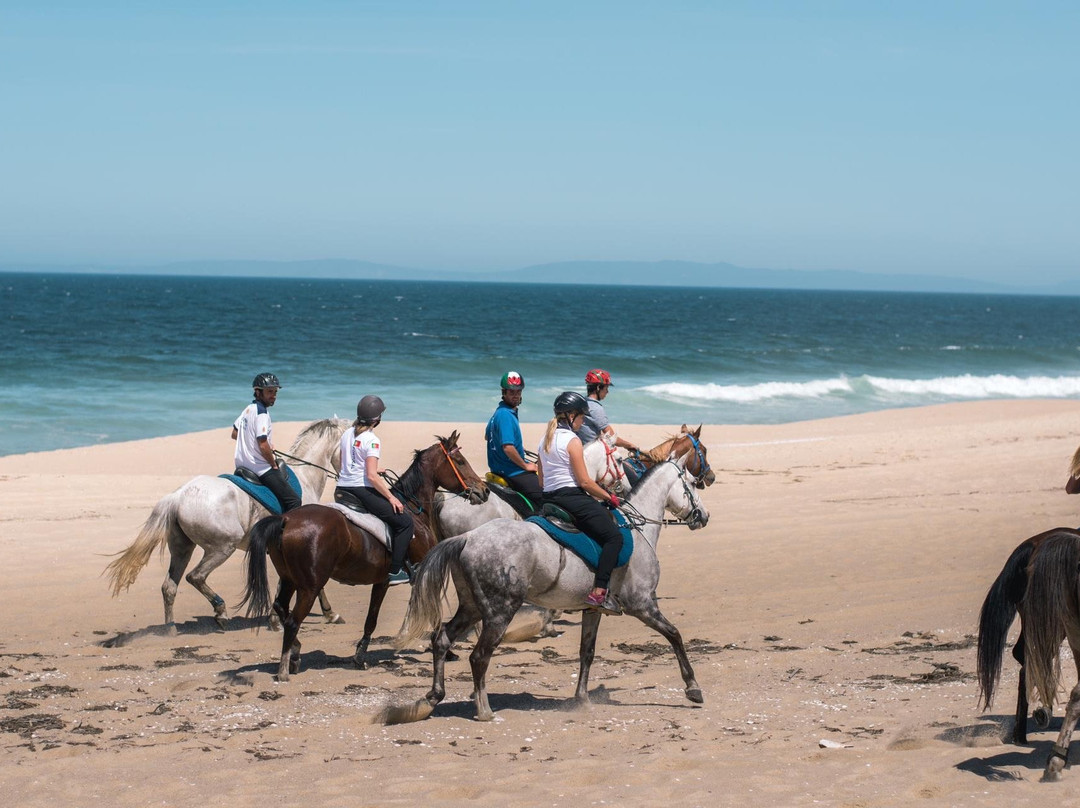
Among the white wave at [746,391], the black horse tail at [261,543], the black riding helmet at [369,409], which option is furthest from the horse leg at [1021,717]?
the white wave at [746,391]

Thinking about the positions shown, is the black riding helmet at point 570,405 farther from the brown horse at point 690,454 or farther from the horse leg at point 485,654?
the brown horse at point 690,454

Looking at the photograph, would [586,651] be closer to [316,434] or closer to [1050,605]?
[1050,605]

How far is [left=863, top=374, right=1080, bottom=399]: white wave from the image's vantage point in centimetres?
4831

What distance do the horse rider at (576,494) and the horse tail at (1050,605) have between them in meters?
2.99

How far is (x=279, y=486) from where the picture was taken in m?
11.5

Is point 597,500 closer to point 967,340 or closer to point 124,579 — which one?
point 124,579

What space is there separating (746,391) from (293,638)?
36.8 metres

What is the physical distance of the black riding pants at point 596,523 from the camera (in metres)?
8.59

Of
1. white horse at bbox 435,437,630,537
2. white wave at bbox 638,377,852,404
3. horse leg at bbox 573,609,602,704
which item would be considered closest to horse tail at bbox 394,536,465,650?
horse leg at bbox 573,609,602,704

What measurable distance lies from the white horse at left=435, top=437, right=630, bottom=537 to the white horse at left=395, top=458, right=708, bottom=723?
189 centimetres

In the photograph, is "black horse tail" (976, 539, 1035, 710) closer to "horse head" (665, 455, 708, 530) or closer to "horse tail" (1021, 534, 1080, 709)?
"horse tail" (1021, 534, 1080, 709)

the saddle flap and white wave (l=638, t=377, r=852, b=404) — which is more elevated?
the saddle flap

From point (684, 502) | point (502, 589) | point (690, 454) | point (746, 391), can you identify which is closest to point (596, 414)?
point (690, 454)

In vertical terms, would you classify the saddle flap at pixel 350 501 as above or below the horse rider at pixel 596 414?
below
